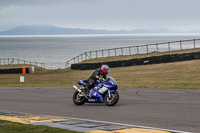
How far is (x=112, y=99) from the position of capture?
1247cm

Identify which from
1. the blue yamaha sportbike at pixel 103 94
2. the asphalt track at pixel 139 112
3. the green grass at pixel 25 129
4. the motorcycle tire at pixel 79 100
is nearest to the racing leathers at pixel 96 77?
the blue yamaha sportbike at pixel 103 94

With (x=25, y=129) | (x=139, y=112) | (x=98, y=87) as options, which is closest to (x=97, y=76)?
(x=98, y=87)

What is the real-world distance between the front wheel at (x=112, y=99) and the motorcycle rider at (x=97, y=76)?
629 mm

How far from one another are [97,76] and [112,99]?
102 cm

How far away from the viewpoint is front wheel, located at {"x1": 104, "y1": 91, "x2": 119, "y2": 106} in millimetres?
12359

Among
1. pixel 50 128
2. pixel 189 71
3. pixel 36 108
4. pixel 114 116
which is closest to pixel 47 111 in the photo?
pixel 36 108

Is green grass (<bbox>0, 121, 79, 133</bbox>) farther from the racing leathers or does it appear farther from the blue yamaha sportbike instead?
the racing leathers

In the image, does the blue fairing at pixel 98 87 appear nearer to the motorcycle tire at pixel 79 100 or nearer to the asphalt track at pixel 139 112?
the motorcycle tire at pixel 79 100

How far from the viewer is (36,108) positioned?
12875mm

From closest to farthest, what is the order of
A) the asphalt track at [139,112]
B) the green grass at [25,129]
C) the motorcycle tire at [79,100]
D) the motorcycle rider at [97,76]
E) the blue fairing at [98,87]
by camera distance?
the green grass at [25,129] < the asphalt track at [139,112] < the blue fairing at [98,87] < the motorcycle rider at [97,76] < the motorcycle tire at [79,100]

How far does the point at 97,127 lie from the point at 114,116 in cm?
218

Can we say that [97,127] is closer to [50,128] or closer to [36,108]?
[50,128]

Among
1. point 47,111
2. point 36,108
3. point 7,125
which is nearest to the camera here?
point 7,125

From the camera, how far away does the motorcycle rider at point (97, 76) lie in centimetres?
1254
